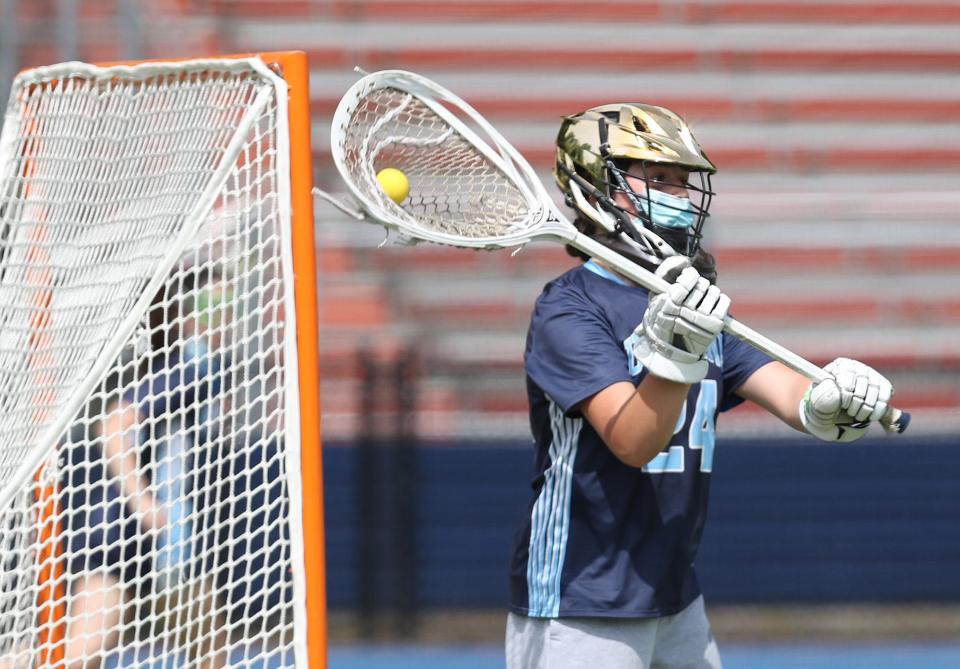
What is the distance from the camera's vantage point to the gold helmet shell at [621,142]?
2.30 metres

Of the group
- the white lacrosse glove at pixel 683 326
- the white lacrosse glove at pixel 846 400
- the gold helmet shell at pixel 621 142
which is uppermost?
the gold helmet shell at pixel 621 142

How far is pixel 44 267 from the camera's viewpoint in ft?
7.57

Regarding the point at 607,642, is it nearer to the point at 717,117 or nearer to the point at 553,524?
the point at 553,524

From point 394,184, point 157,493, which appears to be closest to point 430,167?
point 394,184

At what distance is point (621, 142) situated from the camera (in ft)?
7.60

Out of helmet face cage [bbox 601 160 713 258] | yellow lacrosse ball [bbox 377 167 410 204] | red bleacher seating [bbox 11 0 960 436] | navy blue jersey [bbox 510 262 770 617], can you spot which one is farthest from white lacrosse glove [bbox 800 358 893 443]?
red bleacher seating [bbox 11 0 960 436]

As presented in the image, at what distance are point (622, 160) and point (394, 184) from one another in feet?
1.29

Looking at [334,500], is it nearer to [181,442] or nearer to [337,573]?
[337,573]

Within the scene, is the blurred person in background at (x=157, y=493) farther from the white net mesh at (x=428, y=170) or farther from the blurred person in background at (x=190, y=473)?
the white net mesh at (x=428, y=170)

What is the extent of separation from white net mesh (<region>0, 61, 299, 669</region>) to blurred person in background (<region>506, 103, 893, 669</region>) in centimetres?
47

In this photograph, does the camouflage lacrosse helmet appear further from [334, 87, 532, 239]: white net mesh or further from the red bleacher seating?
the red bleacher seating

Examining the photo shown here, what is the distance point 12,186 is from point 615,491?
1.12m

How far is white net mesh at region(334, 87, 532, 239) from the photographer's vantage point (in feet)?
6.98

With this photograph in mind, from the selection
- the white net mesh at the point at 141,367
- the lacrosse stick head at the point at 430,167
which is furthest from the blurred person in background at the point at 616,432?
the white net mesh at the point at 141,367
